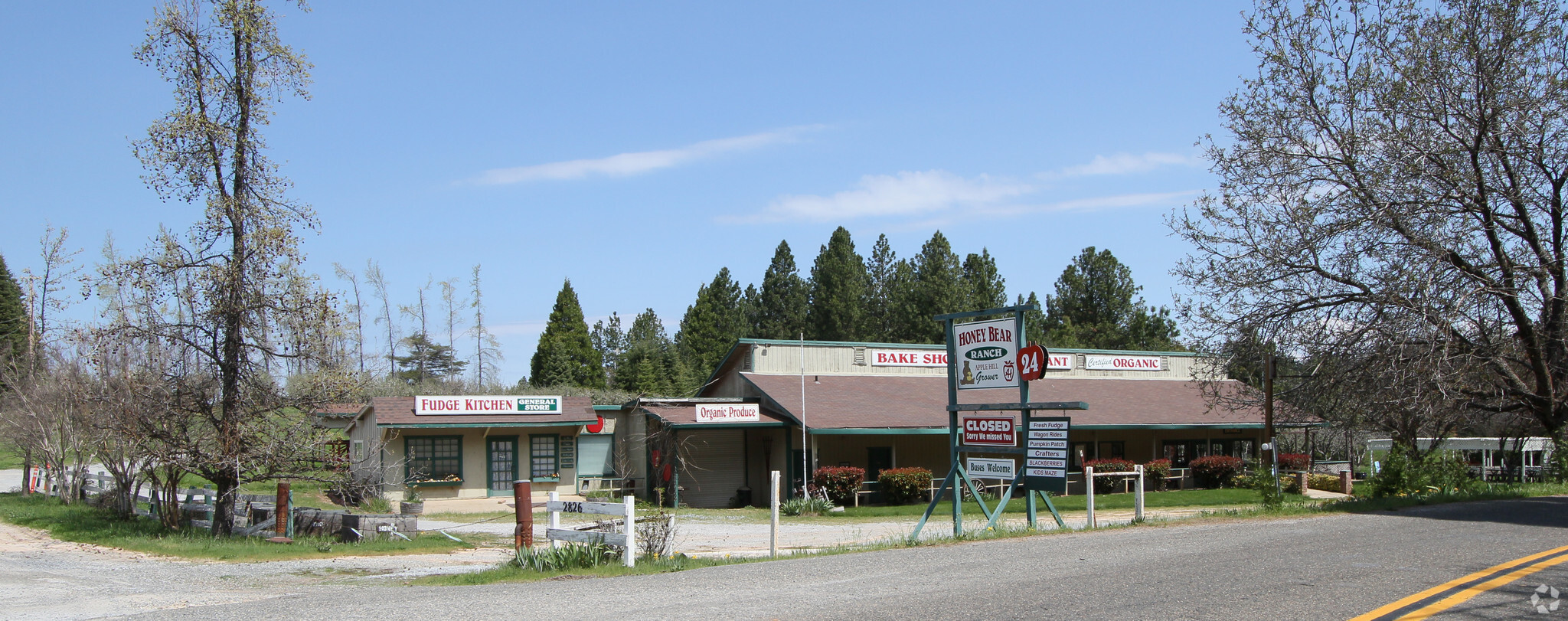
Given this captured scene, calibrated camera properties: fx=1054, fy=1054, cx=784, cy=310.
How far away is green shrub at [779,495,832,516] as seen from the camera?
2473 cm

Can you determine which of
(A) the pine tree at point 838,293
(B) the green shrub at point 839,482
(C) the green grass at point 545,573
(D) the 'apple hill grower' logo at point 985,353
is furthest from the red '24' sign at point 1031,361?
(A) the pine tree at point 838,293

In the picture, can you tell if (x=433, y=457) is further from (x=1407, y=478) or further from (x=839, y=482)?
(x=1407, y=478)

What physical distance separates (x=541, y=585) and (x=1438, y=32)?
710 inches

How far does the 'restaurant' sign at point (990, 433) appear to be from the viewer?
14.8 meters

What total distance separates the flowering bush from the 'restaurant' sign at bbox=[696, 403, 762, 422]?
53.9 feet

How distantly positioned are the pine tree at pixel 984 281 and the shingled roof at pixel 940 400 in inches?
741

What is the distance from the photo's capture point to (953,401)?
51.4 feet

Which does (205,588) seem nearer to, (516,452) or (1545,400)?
(516,452)

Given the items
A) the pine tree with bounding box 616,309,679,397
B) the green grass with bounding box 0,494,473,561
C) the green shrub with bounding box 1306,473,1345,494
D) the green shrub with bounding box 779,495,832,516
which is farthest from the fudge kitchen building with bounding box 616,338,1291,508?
the pine tree with bounding box 616,309,679,397

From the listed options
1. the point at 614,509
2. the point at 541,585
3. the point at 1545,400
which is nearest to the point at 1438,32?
the point at 1545,400

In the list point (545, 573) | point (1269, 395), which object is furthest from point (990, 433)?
point (1269, 395)

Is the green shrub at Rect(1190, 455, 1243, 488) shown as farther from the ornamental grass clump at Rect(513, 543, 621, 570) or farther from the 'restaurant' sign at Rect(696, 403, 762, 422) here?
the ornamental grass clump at Rect(513, 543, 621, 570)

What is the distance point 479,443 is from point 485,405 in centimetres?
104

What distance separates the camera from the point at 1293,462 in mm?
32062
